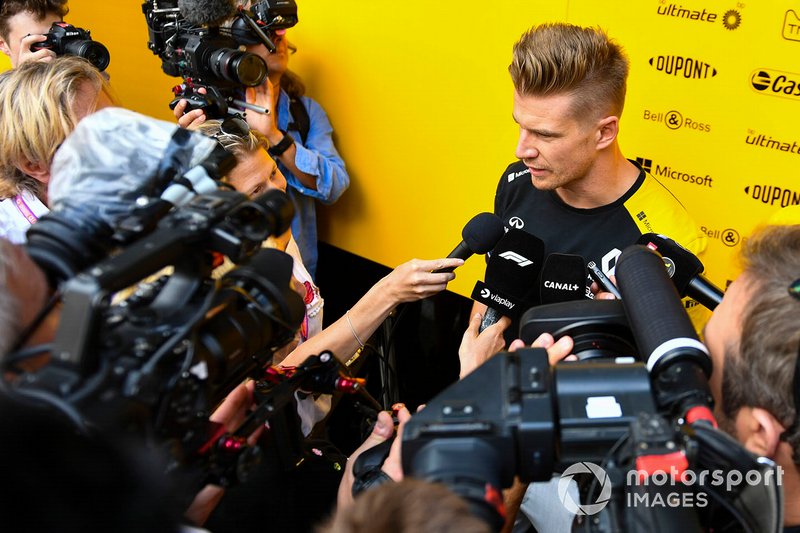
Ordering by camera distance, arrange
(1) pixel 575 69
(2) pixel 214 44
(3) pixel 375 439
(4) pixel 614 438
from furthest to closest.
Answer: (2) pixel 214 44, (1) pixel 575 69, (3) pixel 375 439, (4) pixel 614 438

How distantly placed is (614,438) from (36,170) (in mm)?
1703

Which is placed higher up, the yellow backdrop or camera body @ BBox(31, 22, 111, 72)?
camera body @ BBox(31, 22, 111, 72)

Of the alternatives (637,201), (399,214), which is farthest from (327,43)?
(637,201)

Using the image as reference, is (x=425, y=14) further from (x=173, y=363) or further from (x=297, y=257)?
(x=173, y=363)

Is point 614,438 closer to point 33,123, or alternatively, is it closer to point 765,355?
point 765,355

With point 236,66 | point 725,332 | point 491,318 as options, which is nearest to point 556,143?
point 491,318

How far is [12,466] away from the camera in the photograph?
0.66 m

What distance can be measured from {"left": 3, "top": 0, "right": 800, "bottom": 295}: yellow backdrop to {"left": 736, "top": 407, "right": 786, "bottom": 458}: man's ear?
52.0 inches

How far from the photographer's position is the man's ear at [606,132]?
2031 millimetres

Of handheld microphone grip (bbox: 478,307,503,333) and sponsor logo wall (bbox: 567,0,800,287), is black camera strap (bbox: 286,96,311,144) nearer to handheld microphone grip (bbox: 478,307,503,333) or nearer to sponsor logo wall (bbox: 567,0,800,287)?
sponsor logo wall (bbox: 567,0,800,287)

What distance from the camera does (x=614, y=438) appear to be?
3.27 feet

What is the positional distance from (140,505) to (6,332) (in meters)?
0.37

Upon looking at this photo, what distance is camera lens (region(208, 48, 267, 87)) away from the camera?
7.93 ft

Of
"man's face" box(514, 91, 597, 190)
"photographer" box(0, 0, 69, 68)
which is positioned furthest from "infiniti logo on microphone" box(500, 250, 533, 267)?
"photographer" box(0, 0, 69, 68)
